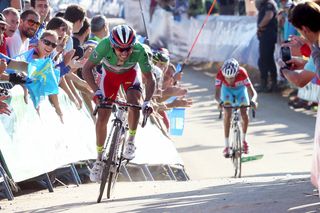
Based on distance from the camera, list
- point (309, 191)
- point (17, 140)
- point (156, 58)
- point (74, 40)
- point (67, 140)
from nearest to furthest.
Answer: point (309, 191) → point (17, 140) → point (67, 140) → point (74, 40) → point (156, 58)

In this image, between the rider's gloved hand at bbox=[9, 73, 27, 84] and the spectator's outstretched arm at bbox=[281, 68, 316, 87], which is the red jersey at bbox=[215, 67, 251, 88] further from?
the spectator's outstretched arm at bbox=[281, 68, 316, 87]

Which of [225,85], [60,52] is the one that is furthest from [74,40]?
[225,85]

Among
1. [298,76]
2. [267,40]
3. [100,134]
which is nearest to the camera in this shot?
[298,76]

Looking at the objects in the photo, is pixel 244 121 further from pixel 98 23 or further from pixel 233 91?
pixel 98 23

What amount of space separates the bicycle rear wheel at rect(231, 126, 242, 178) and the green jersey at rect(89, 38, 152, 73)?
4.57 meters

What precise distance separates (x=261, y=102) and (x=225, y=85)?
590cm

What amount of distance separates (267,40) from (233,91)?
23.6 feet

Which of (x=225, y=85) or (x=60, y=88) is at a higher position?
(x=60, y=88)

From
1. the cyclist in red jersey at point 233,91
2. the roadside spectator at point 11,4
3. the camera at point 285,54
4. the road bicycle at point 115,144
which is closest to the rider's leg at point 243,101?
the cyclist in red jersey at point 233,91

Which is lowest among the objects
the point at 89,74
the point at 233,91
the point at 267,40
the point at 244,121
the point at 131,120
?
the point at 267,40

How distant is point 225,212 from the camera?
10.1m

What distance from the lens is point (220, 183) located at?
13641 mm

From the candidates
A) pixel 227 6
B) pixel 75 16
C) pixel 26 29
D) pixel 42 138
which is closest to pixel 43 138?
pixel 42 138

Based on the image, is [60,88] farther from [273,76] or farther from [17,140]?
[273,76]
